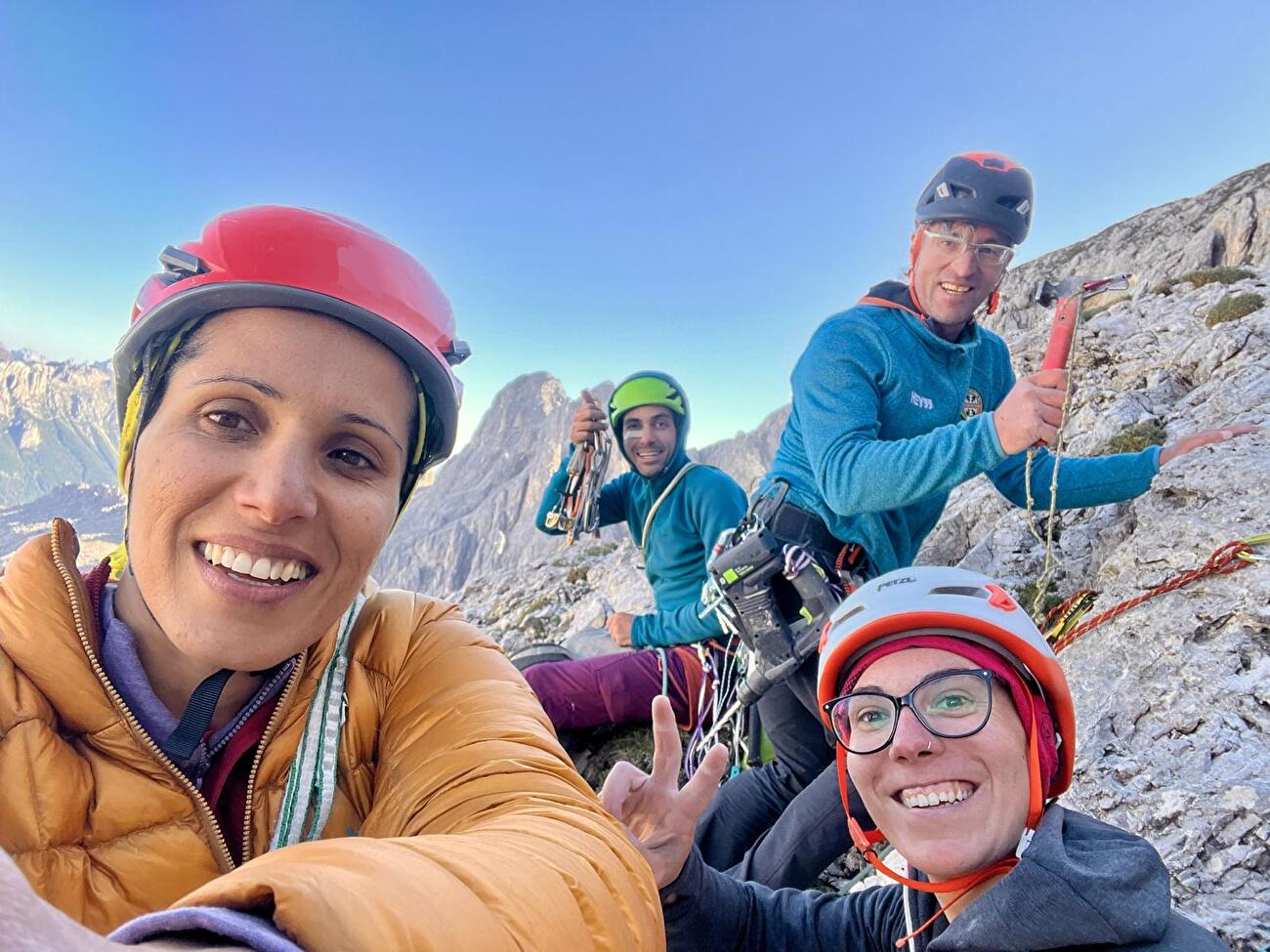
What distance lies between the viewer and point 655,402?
7836mm

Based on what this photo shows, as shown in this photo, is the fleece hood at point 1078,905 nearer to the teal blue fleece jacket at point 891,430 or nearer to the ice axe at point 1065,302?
the teal blue fleece jacket at point 891,430

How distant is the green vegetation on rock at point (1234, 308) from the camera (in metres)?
9.08

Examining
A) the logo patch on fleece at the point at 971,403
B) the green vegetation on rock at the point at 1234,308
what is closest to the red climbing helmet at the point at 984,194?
the logo patch on fleece at the point at 971,403

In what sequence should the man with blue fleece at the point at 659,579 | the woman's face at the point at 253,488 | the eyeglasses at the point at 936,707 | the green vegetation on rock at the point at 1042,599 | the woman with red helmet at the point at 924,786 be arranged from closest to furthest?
the woman's face at the point at 253,488, the woman with red helmet at the point at 924,786, the eyeglasses at the point at 936,707, the green vegetation on rock at the point at 1042,599, the man with blue fleece at the point at 659,579

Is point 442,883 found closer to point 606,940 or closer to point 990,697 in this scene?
point 606,940

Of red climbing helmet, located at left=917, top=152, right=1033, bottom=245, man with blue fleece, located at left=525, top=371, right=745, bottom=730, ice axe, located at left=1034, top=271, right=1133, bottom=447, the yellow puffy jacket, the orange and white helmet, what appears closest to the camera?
the yellow puffy jacket

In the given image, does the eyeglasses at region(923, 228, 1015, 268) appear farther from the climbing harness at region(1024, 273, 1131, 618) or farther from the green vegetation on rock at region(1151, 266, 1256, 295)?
the green vegetation on rock at region(1151, 266, 1256, 295)

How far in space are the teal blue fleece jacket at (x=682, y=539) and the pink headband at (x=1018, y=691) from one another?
11.9ft

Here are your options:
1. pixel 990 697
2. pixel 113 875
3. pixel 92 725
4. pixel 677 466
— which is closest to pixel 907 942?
pixel 990 697

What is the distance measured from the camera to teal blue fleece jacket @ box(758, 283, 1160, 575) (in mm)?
3791

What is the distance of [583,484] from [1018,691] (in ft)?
22.8

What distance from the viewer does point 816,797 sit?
13.5 ft

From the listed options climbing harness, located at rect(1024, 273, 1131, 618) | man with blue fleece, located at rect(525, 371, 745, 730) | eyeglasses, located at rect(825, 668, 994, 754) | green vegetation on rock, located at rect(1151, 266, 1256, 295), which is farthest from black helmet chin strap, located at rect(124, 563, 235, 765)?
green vegetation on rock, located at rect(1151, 266, 1256, 295)

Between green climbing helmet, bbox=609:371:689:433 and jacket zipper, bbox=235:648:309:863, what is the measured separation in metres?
→ 5.98
